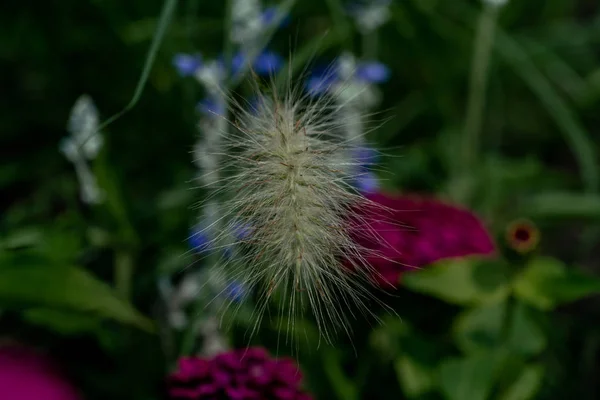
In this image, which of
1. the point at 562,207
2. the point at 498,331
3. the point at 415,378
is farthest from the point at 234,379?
the point at 562,207

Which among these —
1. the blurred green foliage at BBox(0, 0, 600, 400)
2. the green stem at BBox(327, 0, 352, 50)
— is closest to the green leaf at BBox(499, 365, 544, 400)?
the blurred green foliage at BBox(0, 0, 600, 400)

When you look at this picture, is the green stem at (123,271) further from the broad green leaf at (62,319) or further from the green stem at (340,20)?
the green stem at (340,20)

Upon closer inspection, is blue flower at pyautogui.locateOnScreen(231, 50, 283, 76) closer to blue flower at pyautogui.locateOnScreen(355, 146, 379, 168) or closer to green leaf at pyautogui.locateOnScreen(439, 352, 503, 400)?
blue flower at pyautogui.locateOnScreen(355, 146, 379, 168)

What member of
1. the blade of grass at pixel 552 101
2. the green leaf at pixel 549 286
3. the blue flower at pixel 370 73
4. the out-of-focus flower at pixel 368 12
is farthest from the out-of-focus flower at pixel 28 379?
the blade of grass at pixel 552 101

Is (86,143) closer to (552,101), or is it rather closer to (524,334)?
(524,334)

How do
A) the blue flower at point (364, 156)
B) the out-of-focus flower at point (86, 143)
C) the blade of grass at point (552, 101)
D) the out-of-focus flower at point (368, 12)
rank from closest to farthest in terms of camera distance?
the blue flower at point (364, 156) < the out-of-focus flower at point (86, 143) < the out-of-focus flower at point (368, 12) < the blade of grass at point (552, 101)

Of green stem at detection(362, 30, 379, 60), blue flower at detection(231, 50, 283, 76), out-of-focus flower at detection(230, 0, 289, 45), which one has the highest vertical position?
green stem at detection(362, 30, 379, 60)

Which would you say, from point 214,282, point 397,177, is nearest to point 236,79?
point 214,282
